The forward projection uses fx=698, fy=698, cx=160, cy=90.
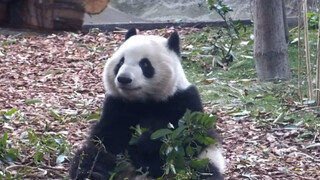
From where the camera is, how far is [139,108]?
409 cm

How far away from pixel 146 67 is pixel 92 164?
0.64m

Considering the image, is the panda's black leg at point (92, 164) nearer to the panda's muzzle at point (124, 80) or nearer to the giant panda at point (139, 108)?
the giant panda at point (139, 108)

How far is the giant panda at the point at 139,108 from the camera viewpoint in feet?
12.8

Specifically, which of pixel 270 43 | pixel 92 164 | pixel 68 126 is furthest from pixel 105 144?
pixel 270 43

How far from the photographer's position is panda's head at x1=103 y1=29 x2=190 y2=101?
402 centimetres

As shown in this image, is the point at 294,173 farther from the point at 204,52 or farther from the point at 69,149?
the point at 204,52

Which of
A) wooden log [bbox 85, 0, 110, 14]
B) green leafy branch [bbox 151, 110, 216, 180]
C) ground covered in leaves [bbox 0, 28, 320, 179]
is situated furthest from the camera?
ground covered in leaves [bbox 0, 28, 320, 179]

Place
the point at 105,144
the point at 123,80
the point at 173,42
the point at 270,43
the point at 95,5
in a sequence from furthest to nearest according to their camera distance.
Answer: the point at 270,43 < the point at 173,42 < the point at 105,144 < the point at 123,80 < the point at 95,5

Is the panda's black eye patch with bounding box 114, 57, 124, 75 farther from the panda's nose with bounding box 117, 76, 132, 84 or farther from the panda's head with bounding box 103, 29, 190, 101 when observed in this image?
the panda's nose with bounding box 117, 76, 132, 84

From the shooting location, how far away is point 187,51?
8.88 meters

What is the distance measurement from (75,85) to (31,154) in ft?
7.53

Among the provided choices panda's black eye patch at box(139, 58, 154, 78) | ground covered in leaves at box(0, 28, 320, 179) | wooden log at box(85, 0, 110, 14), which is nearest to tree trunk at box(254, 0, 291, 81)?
ground covered in leaves at box(0, 28, 320, 179)

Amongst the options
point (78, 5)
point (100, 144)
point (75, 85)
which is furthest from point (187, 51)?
point (78, 5)

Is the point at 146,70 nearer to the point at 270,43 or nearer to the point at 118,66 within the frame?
the point at 118,66
